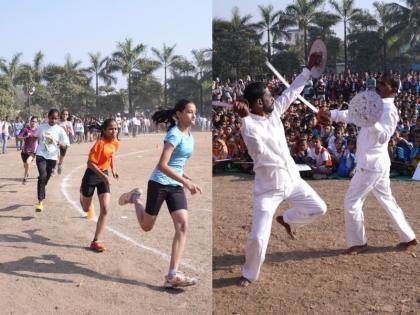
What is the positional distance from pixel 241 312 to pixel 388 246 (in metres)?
1.85

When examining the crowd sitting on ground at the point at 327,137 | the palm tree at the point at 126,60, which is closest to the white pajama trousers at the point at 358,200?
the crowd sitting on ground at the point at 327,137

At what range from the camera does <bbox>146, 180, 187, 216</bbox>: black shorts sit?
3.54 metres

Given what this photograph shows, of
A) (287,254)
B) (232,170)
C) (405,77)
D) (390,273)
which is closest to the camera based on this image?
(390,273)

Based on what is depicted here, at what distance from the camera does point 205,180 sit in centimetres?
907

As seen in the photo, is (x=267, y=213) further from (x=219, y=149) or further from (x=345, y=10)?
(x=219, y=149)

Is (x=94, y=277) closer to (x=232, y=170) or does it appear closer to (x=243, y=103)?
(x=243, y=103)

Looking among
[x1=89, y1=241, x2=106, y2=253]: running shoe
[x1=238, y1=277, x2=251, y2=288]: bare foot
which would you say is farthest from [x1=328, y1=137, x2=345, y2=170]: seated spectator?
[x1=238, y1=277, x2=251, y2=288]: bare foot

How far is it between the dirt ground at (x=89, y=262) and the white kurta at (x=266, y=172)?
485mm

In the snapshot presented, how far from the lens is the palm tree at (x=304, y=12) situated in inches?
194

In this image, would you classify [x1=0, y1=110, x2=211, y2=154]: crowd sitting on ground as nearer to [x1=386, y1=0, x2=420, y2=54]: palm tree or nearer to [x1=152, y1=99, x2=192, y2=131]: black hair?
[x1=386, y1=0, x2=420, y2=54]: palm tree

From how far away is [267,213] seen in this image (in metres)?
3.40

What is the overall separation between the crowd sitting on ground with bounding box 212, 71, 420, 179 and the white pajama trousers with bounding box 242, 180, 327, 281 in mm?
2659

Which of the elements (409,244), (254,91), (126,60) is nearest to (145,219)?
(254,91)

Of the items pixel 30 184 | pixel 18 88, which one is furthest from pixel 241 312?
pixel 18 88
